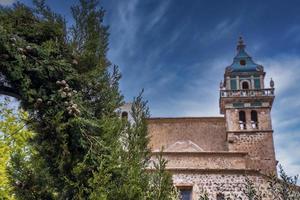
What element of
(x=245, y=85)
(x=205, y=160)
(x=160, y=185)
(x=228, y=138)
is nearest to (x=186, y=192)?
(x=205, y=160)

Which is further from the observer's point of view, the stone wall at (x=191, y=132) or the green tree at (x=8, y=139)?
the stone wall at (x=191, y=132)

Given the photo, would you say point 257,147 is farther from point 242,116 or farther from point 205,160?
point 205,160

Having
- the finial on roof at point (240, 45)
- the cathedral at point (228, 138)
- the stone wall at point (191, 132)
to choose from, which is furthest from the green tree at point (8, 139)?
the finial on roof at point (240, 45)

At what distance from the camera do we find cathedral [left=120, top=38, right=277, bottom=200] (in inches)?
765

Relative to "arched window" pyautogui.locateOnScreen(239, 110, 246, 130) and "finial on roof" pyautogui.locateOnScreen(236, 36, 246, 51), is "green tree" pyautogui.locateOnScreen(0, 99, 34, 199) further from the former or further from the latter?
"finial on roof" pyautogui.locateOnScreen(236, 36, 246, 51)

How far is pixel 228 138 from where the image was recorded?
24203 mm

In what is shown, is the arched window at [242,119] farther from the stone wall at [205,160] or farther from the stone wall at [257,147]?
the stone wall at [205,160]

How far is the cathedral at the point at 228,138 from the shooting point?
1944 cm

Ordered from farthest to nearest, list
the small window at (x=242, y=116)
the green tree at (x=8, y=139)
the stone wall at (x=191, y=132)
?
the stone wall at (x=191, y=132) → the small window at (x=242, y=116) → the green tree at (x=8, y=139)

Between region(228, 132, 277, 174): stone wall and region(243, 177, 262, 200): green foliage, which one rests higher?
region(228, 132, 277, 174): stone wall

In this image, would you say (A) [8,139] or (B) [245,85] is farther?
(B) [245,85]

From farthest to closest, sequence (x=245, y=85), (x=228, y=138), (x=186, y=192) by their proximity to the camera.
Result: (x=245, y=85) < (x=228, y=138) < (x=186, y=192)

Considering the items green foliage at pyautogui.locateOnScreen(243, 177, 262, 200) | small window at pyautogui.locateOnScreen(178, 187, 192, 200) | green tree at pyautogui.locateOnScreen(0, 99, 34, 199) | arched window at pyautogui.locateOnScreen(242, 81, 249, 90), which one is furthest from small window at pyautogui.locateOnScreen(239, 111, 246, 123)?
green foliage at pyautogui.locateOnScreen(243, 177, 262, 200)

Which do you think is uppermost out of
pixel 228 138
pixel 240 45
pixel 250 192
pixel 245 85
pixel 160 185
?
pixel 240 45
